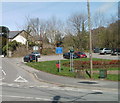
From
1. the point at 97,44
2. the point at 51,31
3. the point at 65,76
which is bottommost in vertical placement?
the point at 65,76

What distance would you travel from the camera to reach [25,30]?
234 feet

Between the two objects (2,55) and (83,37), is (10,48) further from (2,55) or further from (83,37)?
(83,37)

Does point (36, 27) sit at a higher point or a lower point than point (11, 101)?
higher

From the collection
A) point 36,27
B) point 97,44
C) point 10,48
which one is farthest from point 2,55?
point 97,44

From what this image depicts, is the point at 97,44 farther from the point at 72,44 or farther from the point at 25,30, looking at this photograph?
the point at 25,30

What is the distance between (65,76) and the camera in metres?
22.4

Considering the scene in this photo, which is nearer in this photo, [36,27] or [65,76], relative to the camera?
[65,76]

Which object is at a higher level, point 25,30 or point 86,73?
point 25,30

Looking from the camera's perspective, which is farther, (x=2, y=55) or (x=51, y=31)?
(x=51, y=31)

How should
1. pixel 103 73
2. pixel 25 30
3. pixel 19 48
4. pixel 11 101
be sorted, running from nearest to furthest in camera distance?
pixel 11 101
pixel 103 73
pixel 19 48
pixel 25 30

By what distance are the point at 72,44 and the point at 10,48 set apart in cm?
1989

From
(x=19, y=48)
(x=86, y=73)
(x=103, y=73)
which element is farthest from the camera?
(x=19, y=48)

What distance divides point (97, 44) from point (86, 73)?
46.9 metres

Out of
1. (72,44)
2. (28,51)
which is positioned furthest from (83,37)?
(28,51)
